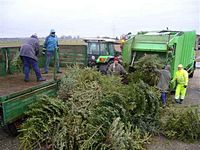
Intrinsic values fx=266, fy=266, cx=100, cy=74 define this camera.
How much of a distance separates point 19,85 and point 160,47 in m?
5.55

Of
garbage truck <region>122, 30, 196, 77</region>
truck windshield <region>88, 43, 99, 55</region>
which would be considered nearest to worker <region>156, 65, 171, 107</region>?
garbage truck <region>122, 30, 196, 77</region>

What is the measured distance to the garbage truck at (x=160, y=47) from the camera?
945cm

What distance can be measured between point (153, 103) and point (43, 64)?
157 inches

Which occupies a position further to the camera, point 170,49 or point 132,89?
point 170,49

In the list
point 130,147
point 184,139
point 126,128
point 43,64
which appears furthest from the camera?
point 43,64

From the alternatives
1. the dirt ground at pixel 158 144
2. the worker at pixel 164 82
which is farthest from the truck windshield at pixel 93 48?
the dirt ground at pixel 158 144

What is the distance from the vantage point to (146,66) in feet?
29.9

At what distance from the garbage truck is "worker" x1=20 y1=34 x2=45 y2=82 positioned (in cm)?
437

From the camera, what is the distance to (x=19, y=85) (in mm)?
6055

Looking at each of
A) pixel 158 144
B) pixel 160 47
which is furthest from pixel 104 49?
pixel 158 144

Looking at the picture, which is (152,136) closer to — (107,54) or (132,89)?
(132,89)

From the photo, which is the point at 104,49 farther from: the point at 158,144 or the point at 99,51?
the point at 158,144

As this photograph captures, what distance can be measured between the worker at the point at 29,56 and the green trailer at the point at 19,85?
0.23 meters

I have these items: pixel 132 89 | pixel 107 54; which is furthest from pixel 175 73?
pixel 132 89
